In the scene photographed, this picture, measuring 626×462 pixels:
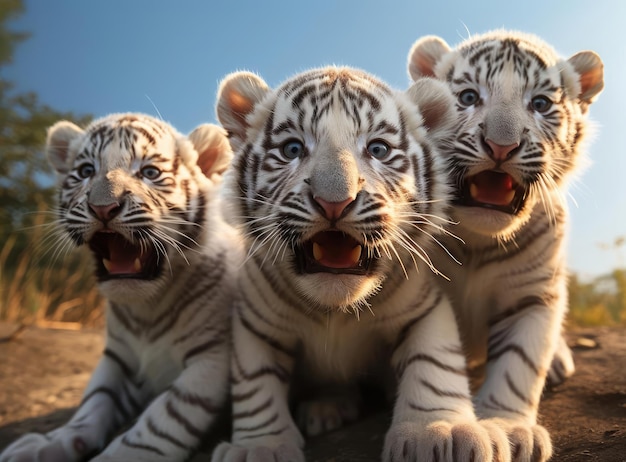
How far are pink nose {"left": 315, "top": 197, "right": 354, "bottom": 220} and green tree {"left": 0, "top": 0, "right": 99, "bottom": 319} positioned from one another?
245 inches

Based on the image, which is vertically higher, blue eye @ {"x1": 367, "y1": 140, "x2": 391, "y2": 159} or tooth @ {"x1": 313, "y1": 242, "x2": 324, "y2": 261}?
blue eye @ {"x1": 367, "y1": 140, "x2": 391, "y2": 159}

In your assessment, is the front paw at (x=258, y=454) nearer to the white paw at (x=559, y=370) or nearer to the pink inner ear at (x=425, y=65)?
the white paw at (x=559, y=370)

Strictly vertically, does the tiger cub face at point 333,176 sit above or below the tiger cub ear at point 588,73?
below

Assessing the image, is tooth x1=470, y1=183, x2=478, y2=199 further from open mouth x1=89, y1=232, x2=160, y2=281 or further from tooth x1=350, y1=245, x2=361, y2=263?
open mouth x1=89, y1=232, x2=160, y2=281

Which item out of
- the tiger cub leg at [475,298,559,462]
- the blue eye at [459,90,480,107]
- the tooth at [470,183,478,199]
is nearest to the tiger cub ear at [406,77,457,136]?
the blue eye at [459,90,480,107]

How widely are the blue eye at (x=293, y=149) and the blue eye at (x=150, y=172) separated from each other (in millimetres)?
737

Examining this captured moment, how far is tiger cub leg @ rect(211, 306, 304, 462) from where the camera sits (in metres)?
2.06

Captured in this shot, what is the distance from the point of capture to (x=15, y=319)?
638 centimetres

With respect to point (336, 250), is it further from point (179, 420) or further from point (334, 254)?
point (179, 420)

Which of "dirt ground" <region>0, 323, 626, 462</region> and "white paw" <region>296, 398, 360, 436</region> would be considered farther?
"white paw" <region>296, 398, 360, 436</region>

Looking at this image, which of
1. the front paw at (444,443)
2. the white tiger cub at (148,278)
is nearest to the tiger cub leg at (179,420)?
the white tiger cub at (148,278)

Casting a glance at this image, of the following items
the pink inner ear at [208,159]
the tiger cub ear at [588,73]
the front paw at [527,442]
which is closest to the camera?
the front paw at [527,442]

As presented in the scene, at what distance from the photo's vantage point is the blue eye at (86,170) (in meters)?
2.50

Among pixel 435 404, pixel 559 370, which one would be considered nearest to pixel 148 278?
pixel 435 404
